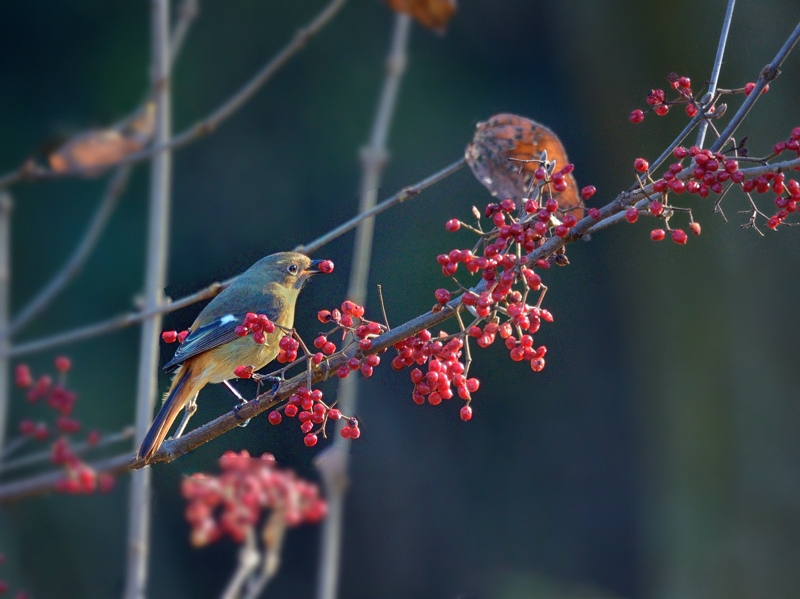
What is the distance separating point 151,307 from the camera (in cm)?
194

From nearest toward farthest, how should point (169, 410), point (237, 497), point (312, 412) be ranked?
point (312, 412), point (237, 497), point (169, 410)

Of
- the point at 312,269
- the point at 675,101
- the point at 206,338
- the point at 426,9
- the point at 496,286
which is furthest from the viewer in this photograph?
the point at 312,269

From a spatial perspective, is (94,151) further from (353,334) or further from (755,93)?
(755,93)

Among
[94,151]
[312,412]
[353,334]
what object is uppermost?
[94,151]

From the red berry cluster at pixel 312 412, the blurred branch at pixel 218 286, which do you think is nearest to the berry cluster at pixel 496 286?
the red berry cluster at pixel 312 412

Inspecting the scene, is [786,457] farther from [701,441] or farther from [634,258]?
[634,258]

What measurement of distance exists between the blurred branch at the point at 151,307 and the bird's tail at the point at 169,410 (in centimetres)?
4

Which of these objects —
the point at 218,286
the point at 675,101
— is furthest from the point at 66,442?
the point at 675,101

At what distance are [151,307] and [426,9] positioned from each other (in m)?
0.90

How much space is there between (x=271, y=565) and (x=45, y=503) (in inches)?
124

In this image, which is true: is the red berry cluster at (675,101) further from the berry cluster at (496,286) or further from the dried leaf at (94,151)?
the dried leaf at (94,151)

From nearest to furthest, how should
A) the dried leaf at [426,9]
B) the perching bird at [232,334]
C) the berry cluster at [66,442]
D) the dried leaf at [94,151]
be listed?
the berry cluster at [66,442] < the dried leaf at [426,9] < the dried leaf at [94,151] < the perching bird at [232,334]

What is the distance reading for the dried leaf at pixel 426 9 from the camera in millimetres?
2023

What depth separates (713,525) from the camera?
4629 mm
